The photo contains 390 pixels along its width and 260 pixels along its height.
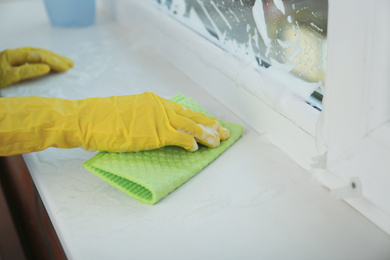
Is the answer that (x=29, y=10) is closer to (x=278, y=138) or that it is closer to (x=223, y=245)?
(x=278, y=138)

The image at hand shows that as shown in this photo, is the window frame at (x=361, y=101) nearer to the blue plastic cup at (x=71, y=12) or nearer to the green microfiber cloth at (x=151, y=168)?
the green microfiber cloth at (x=151, y=168)

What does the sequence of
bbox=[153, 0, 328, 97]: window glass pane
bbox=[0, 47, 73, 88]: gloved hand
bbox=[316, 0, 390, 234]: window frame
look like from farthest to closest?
bbox=[0, 47, 73, 88]: gloved hand
bbox=[153, 0, 328, 97]: window glass pane
bbox=[316, 0, 390, 234]: window frame

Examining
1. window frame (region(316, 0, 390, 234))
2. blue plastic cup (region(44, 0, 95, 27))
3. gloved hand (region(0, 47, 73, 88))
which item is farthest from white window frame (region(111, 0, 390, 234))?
blue plastic cup (region(44, 0, 95, 27))

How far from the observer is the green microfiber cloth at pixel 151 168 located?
81 cm

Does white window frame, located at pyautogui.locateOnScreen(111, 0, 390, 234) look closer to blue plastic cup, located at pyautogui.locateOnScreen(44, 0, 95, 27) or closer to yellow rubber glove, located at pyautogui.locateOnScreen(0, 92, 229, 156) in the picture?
yellow rubber glove, located at pyautogui.locateOnScreen(0, 92, 229, 156)

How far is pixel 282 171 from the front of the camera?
0.88 metres

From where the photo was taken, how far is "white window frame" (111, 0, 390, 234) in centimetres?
63

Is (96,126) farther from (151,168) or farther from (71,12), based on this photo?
(71,12)

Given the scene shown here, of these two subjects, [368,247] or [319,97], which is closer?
[368,247]

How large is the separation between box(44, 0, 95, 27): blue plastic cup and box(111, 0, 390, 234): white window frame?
30.2 inches

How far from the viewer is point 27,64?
125 centimetres

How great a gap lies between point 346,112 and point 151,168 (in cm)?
38

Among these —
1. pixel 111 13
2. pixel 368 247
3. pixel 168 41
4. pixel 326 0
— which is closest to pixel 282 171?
pixel 368 247

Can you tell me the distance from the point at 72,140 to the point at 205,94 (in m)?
0.42
